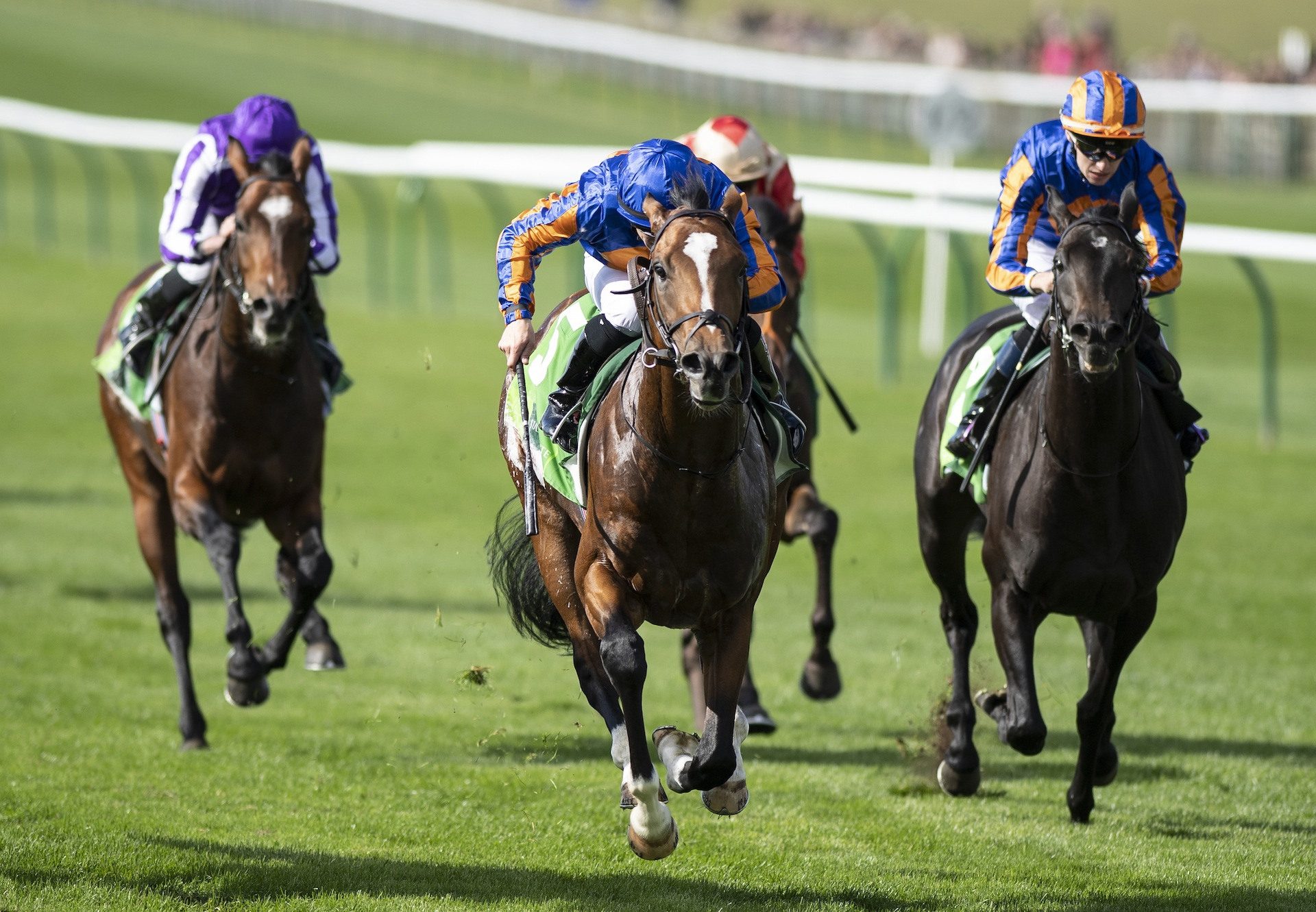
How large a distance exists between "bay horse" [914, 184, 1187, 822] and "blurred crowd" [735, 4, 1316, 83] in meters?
18.4

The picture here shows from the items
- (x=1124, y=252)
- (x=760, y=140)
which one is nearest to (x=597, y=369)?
(x=1124, y=252)

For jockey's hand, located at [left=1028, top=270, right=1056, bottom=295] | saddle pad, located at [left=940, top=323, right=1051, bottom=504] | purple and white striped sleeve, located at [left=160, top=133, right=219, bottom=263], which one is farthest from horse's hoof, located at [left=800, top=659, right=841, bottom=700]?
purple and white striped sleeve, located at [left=160, top=133, right=219, bottom=263]

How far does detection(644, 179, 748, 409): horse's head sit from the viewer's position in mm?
4113

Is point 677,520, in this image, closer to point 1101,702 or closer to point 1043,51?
point 1101,702

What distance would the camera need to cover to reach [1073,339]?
4941mm

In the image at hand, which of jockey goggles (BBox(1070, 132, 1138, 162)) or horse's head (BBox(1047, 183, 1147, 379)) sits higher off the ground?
jockey goggles (BBox(1070, 132, 1138, 162))

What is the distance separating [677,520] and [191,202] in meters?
3.05

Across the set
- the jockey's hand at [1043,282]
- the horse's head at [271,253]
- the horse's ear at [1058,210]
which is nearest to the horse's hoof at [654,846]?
the jockey's hand at [1043,282]

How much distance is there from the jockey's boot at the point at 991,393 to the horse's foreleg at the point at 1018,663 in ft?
1.89

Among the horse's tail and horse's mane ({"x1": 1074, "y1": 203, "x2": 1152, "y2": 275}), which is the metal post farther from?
the horse's tail

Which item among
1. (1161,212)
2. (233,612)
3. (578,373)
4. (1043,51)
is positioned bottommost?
(233,612)

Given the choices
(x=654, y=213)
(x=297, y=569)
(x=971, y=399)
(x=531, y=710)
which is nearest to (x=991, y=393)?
(x=971, y=399)

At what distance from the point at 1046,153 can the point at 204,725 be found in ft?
12.2

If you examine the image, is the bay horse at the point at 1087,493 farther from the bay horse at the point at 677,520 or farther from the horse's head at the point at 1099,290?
the bay horse at the point at 677,520
